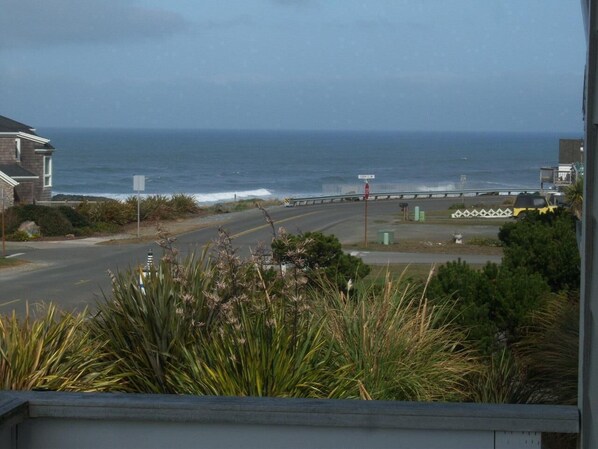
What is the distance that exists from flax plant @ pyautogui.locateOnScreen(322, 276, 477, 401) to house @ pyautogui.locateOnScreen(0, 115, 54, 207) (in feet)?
151

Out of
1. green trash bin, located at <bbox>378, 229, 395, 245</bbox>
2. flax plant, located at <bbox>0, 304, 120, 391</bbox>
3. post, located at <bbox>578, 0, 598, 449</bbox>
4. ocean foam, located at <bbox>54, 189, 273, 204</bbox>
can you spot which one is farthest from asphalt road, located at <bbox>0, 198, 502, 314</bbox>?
ocean foam, located at <bbox>54, 189, 273, 204</bbox>

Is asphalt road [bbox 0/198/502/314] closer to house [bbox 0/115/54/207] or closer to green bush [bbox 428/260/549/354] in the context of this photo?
green bush [bbox 428/260/549/354]

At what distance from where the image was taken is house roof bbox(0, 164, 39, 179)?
51906mm

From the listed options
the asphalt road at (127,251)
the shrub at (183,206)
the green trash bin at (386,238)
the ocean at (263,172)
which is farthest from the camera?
the ocean at (263,172)

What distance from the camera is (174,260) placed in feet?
22.6

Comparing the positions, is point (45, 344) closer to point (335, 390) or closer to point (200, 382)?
point (200, 382)

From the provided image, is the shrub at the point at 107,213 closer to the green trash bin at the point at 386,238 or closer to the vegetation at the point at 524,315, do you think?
the green trash bin at the point at 386,238

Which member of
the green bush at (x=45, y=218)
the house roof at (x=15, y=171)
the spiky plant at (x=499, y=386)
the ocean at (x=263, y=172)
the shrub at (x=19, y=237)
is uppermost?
the ocean at (x=263, y=172)

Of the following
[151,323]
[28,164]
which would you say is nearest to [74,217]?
[28,164]

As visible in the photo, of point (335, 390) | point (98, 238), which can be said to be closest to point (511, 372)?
point (335, 390)

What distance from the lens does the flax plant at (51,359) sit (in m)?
5.93

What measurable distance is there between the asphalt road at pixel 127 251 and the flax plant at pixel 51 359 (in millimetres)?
2977

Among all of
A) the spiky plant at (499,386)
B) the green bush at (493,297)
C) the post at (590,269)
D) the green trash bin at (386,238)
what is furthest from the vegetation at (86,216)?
the post at (590,269)

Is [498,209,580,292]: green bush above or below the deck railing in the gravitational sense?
above
